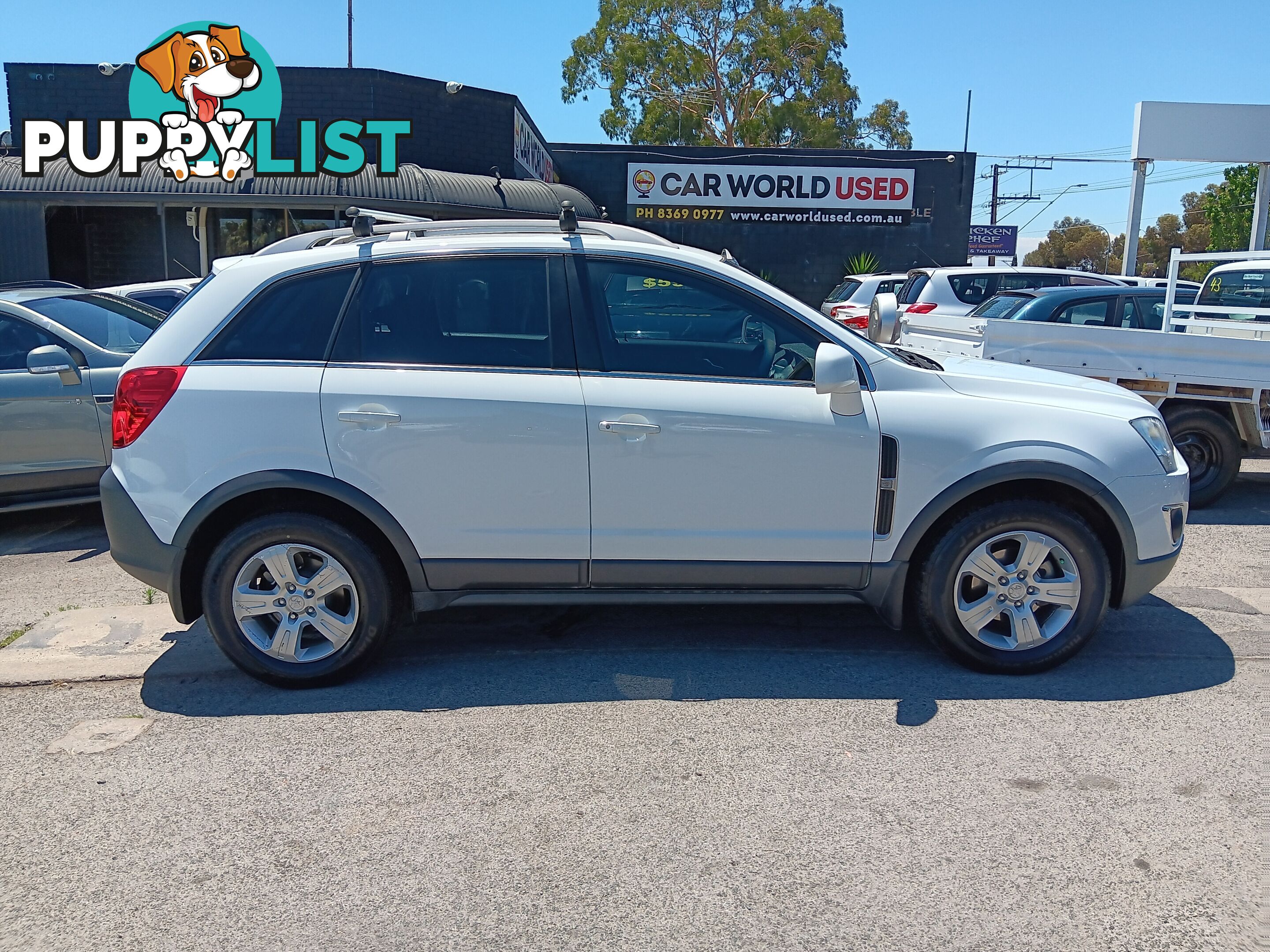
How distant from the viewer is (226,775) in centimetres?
366

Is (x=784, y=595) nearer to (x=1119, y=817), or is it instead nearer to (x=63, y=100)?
(x=1119, y=817)

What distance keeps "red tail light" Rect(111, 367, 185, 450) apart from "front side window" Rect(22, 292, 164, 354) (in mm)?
3255

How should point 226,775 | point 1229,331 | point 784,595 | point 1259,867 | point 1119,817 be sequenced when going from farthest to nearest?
point 1229,331 → point 784,595 → point 226,775 → point 1119,817 → point 1259,867

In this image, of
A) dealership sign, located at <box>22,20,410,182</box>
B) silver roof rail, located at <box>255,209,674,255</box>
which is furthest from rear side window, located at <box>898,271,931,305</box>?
silver roof rail, located at <box>255,209,674,255</box>

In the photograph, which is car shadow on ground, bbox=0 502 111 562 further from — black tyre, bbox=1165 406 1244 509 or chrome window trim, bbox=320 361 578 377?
black tyre, bbox=1165 406 1244 509

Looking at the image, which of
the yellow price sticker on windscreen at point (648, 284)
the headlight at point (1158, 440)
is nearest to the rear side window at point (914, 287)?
the headlight at point (1158, 440)

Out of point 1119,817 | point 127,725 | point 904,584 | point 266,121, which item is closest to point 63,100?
point 266,121

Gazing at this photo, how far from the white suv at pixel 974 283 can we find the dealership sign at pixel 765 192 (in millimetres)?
11576

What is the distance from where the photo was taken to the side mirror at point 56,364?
674cm

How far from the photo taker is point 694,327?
14.3 ft

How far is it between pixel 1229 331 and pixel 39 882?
368 inches

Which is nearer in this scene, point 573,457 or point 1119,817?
point 1119,817

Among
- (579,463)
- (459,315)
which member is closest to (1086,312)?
(579,463)

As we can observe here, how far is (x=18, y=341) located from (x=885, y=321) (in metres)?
5.79
